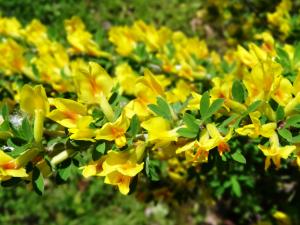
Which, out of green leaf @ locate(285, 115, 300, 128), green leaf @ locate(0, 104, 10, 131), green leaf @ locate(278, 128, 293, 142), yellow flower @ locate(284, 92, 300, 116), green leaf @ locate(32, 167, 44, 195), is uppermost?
yellow flower @ locate(284, 92, 300, 116)

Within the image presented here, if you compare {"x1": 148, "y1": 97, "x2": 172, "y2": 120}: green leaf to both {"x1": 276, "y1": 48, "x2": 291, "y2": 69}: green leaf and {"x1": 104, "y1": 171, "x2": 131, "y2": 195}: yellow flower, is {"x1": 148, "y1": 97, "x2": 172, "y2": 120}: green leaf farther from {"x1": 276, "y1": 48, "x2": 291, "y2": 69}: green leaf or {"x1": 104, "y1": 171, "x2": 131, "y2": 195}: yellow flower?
{"x1": 276, "y1": 48, "x2": 291, "y2": 69}: green leaf

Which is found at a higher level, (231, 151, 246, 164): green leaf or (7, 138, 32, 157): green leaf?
(7, 138, 32, 157): green leaf

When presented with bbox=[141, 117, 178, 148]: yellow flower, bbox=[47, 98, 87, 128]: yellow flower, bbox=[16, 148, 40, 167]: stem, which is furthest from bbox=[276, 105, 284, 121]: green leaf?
bbox=[16, 148, 40, 167]: stem

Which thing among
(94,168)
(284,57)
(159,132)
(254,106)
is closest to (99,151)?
(94,168)

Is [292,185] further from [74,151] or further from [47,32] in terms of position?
[74,151]

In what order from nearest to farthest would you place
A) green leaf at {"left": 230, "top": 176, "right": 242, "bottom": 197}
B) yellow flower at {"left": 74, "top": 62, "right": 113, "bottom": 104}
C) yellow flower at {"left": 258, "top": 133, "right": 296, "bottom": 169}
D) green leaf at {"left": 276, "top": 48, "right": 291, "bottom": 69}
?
yellow flower at {"left": 258, "top": 133, "right": 296, "bottom": 169} → yellow flower at {"left": 74, "top": 62, "right": 113, "bottom": 104} → green leaf at {"left": 276, "top": 48, "right": 291, "bottom": 69} → green leaf at {"left": 230, "top": 176, "right": 242, "bottom": 197}

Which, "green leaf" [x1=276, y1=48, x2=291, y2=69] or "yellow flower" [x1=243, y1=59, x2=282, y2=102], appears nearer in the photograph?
"yellow flower" [x1=243, y1=59, x2=282, y2=102]

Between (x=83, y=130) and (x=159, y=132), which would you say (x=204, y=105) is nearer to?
(x=159, y=132)

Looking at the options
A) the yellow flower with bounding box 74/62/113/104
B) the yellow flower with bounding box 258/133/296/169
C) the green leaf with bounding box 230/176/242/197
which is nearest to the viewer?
the yellow flower with bounding box 258/133/296/169
